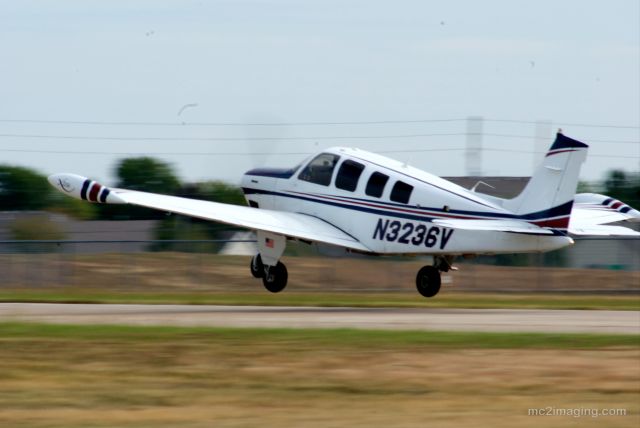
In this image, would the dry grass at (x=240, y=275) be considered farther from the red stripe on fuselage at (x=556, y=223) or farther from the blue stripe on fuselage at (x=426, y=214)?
the red stripe on fuselage at (x=556, y=223)

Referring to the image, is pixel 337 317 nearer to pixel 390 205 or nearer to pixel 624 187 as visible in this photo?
pixel 390 205

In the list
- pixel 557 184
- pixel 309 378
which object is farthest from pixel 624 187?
pixel 309 378

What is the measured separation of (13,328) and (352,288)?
58.2 feet

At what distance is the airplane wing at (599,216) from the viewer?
2616 cm

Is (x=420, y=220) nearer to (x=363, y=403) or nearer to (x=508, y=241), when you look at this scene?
(x=508, y=241)

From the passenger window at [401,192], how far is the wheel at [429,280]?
2235 millimetres

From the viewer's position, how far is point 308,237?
26453mm

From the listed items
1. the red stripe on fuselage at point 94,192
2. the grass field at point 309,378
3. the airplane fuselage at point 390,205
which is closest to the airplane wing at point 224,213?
the red stripe on fuselage at point 94,192

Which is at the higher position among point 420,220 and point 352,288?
point 420,220

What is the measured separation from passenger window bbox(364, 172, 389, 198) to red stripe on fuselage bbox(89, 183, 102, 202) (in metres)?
5.61

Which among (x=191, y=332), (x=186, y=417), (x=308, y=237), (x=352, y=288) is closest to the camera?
(x=186, y=417)

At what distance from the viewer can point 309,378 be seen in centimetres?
1412

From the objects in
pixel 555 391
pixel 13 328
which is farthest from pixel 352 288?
pixel 555 391

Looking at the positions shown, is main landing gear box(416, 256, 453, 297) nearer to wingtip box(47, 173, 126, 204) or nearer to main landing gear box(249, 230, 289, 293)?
main landing gear box(249, 230, 289, 293)
